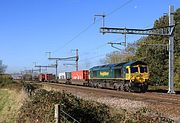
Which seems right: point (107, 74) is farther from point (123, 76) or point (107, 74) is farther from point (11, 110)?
point (11, 110)

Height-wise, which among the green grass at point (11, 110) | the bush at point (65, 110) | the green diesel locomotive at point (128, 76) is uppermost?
the green diesel locomotive at point (128, 76)

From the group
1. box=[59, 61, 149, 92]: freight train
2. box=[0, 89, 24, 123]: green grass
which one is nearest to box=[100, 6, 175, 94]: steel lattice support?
box=[59, 61, 149, 92]: freight train

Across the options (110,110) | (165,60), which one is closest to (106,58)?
(165,60)

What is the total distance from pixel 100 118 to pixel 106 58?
330ft

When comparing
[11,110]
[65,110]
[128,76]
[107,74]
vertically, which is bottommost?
[11,110]

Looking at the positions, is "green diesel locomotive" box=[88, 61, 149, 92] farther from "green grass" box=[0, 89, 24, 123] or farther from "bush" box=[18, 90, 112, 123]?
"bush" box=[18, 90, 112, 123]

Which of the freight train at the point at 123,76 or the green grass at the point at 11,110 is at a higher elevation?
the freight train at the point at 123,76

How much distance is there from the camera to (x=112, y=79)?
155ft

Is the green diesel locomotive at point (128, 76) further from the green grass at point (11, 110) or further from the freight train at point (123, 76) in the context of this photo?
the green grass at point (11, 110)

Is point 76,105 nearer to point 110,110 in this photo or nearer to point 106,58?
point 110,110

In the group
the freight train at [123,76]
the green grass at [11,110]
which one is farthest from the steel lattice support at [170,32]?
the green grass at [11,110]

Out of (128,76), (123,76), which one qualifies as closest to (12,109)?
(128,76)

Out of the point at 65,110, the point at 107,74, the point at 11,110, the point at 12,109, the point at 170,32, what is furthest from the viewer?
the point at 107,74

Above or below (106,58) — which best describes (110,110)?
below
